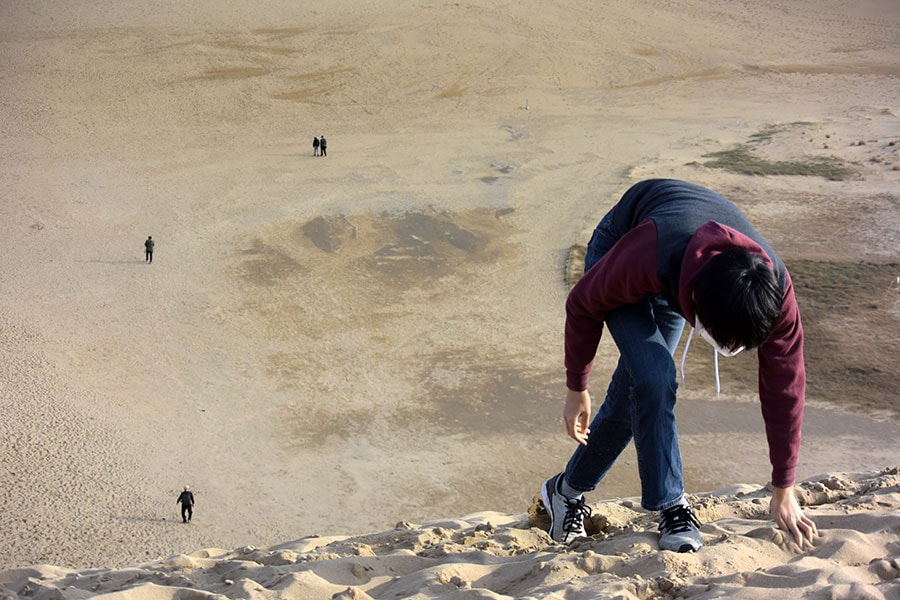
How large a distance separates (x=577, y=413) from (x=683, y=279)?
4.02 ft

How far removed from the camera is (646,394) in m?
4.48

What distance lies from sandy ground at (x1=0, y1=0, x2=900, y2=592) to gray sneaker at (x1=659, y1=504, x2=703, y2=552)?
8501mm

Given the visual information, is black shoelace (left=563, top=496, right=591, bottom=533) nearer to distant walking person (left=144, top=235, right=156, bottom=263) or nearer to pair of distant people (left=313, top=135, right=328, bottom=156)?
distant walking person (left=144, top=235, right=156, bottom=263)

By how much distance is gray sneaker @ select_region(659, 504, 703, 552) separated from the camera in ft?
15.3

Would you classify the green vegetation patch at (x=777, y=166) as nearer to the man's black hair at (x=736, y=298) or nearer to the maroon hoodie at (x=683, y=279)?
the maroon hoodie at (x=683, y=279)

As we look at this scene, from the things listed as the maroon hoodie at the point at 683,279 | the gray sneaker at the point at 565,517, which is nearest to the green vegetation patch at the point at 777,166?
the gray sneaker at the point at 565,517

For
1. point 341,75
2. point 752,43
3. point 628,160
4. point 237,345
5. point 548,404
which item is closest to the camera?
point 548,404

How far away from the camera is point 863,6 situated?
47219 mm

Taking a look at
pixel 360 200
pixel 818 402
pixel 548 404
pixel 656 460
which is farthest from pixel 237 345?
pixel 656 460

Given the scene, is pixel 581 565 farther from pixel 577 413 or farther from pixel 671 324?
pixel 671 324

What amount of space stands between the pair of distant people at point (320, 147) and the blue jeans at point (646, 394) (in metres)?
25.3

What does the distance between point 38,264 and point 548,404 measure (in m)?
12.7

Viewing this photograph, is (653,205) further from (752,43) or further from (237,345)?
(752,43)

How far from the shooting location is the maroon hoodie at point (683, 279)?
3.97m
